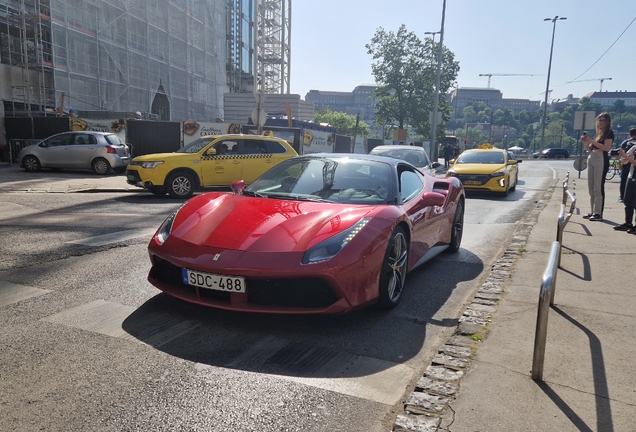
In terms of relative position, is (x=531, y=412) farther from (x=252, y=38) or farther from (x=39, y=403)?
(x=252, y=38)

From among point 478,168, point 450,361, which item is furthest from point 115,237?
point 478,168

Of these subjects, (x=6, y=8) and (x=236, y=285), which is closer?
(x=236, y=285)

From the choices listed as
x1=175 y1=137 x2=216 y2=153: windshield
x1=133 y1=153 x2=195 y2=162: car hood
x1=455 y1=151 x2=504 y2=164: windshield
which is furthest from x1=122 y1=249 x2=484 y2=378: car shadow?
x1=455 y1=151 x2=504 y2=164: windshield

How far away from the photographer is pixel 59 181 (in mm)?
14867

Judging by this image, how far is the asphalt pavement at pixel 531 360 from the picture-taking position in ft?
8.04

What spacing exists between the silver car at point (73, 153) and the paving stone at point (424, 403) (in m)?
A: 16.9

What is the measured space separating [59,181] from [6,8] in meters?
14.1

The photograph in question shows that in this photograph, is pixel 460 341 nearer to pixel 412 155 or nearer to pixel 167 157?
pixel 412 155

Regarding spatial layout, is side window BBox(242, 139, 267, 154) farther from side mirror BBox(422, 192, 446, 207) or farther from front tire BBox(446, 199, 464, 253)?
side mirror BBox(422, 192, 446, 207)

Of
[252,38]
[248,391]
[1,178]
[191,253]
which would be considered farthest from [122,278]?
[252,38]

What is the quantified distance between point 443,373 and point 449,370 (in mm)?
59

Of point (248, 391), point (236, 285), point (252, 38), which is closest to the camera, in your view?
point (248, 391)

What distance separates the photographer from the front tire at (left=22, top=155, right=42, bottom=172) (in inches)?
679

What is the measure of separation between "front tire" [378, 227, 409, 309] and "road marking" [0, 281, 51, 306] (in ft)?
9.01
